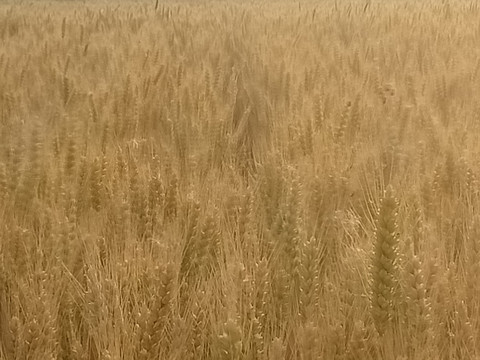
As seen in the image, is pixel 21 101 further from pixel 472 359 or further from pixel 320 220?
pixel 472 359

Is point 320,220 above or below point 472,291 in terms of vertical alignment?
below

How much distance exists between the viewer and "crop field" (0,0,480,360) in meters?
0.99

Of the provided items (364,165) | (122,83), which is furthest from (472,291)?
(122,83)

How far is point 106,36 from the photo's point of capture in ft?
15.1

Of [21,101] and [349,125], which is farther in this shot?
[21,101]

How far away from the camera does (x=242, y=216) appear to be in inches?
53.4

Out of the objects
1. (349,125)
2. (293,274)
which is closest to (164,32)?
(349,125)

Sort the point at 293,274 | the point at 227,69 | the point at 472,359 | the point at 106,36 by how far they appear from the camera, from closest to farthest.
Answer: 1. the point at 472,359
2. the point at 293,274
3. the point at 227,69
4. the point at 106,36

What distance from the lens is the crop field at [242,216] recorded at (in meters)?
0.99

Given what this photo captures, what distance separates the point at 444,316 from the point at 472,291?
0.07 metres

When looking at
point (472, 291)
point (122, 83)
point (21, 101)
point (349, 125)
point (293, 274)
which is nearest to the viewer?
point (472, 291)

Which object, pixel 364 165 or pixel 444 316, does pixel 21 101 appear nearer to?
pixel 364 165

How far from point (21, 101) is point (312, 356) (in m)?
1.79

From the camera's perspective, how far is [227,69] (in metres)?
3.41
